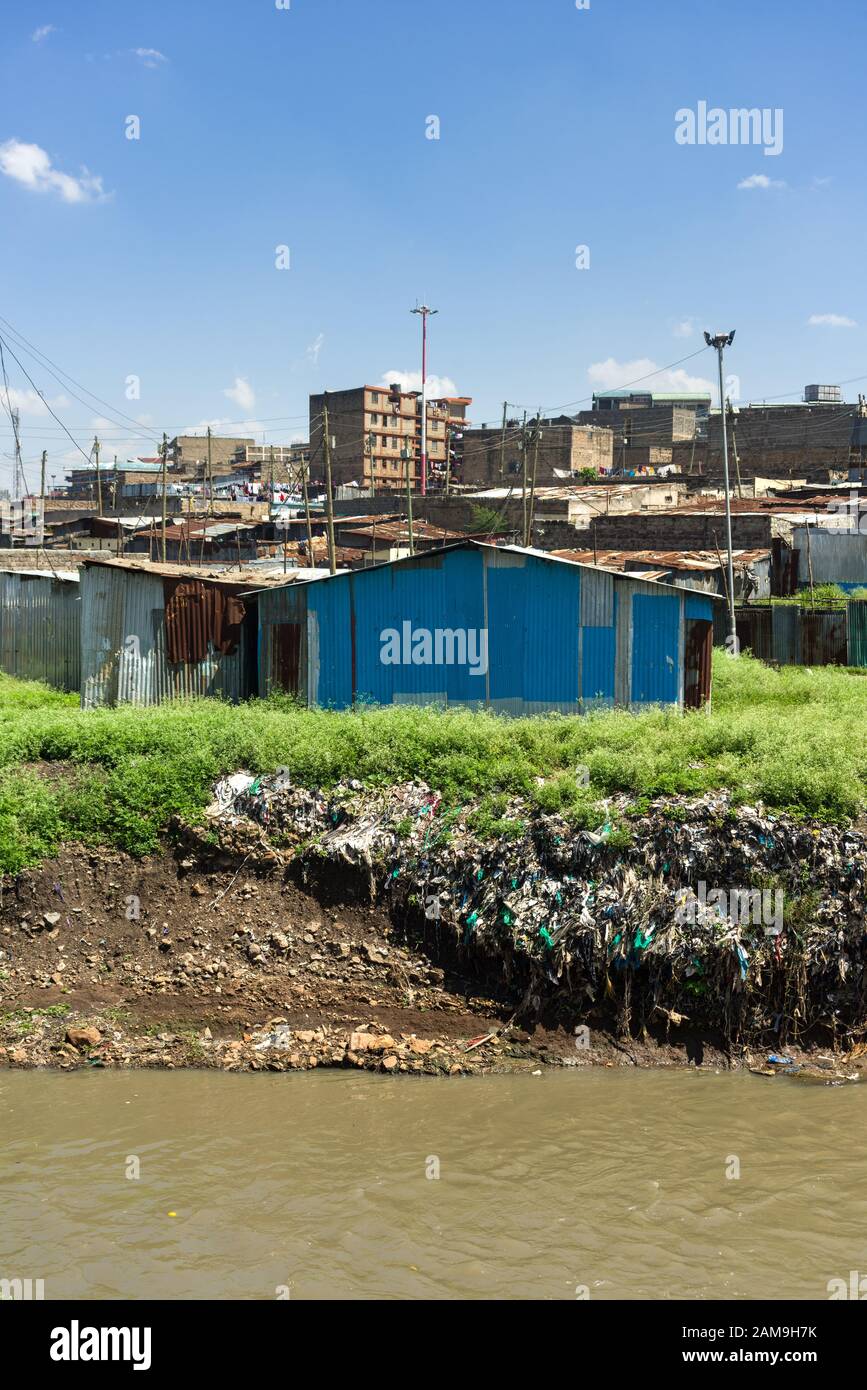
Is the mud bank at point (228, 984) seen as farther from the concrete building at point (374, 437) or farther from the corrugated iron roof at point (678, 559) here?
the concrete building at point (374, 437)

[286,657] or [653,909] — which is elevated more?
[286,657]

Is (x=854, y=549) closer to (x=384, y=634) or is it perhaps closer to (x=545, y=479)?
(x=384, y=634)

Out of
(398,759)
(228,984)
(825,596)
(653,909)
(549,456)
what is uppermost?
(549,456)

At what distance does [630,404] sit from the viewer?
60.3 metres

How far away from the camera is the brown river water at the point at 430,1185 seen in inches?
265

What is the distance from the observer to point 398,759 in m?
11.4

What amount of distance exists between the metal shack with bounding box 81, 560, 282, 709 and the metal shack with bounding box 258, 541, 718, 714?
4.69 feet

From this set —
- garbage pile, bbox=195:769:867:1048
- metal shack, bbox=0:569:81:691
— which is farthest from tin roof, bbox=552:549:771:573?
garbage pile, bbox=195:769:867:1048

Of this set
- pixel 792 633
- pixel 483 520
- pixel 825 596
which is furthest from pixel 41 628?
pixel 483 520

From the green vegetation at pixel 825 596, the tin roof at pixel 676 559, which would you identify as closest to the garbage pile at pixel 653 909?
the green vegetation at pixel 825 596

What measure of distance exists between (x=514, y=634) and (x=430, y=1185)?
711cm

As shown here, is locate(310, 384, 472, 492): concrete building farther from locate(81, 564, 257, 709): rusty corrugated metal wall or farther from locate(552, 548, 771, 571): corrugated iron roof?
locate(81, 564, 257, 709): rusty corrugated metal wall

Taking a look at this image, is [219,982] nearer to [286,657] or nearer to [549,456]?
[286,657]

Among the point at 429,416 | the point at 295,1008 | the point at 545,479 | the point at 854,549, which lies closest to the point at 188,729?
the point at 295,1008
